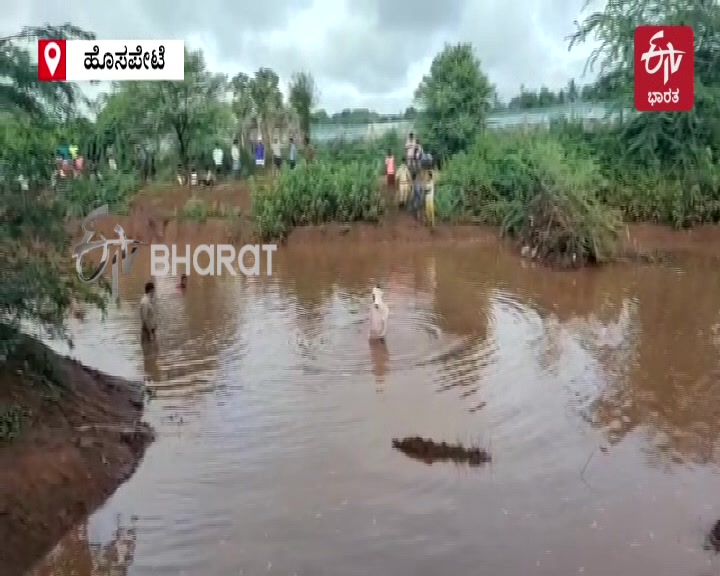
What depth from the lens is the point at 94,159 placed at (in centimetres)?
2284

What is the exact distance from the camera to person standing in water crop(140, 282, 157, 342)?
10.7 m

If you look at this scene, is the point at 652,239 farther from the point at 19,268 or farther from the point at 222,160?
the point at 19,268

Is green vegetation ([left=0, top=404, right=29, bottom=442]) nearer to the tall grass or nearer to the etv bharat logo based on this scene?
the etv bharat logo

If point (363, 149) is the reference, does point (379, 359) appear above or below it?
below

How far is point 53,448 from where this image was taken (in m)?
6.83

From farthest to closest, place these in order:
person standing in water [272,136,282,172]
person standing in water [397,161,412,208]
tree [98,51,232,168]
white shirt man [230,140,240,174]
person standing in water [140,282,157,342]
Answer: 1. person standing in water [272,136,282,172]
2. white shirt man [230,140,240,174]
3. tree [98,51,232,168]
4. person standing in water [397,161,412,208]
5. person standing in water [140,282,157,342]

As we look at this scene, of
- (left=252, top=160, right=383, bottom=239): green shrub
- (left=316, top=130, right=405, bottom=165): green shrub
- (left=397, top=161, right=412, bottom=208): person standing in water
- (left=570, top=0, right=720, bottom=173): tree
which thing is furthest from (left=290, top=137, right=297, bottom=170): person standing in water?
(left=570, top=0, right=720, bottom=173): tree

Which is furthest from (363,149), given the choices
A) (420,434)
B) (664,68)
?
(420,434)

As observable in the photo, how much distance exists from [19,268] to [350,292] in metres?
8.85

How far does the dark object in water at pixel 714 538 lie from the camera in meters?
5.82

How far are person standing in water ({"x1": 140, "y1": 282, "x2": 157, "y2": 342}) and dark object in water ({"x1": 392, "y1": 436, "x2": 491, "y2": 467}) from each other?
4597 mm

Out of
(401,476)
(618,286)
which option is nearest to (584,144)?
(618,286)

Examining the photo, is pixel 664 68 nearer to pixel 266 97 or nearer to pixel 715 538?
pixel 266 97

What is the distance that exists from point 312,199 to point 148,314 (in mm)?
10914
